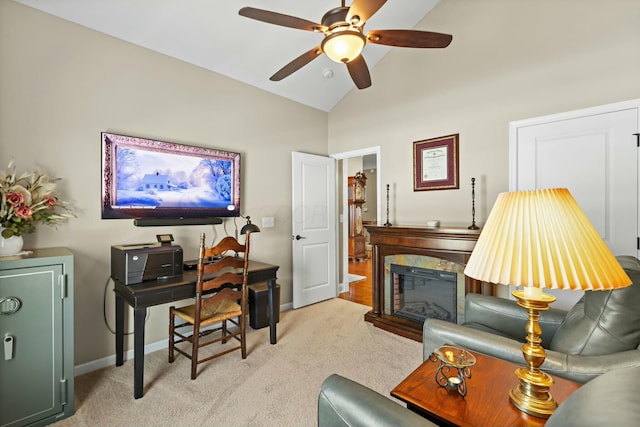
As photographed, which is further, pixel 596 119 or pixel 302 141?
pixel 302 141

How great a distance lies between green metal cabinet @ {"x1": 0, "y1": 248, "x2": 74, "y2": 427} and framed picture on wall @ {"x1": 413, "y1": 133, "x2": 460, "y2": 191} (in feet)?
10.8

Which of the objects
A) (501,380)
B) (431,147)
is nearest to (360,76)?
(431,147)

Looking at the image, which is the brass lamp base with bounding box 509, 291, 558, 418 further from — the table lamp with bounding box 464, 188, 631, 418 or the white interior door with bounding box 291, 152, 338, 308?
the white interior door with bounding box 291, 152, 338, 308

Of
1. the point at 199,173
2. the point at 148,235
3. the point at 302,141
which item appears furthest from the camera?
the point at 302,141

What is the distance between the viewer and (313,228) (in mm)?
4180

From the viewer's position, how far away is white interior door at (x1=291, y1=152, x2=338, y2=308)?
3.99 m

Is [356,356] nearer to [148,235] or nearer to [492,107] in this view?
[148,235]

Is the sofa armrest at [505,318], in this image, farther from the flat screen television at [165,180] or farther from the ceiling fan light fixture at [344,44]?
the flat screen television at [165,180]

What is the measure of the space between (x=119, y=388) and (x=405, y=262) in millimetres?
2738

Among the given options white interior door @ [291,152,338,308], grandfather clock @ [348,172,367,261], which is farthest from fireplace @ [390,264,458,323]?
grandfather clock @ [348,172,367,261]

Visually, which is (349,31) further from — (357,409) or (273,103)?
(273,103)

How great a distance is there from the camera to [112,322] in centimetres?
258

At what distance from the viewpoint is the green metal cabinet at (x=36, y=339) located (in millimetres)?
1732

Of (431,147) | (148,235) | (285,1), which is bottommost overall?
(148,235)
